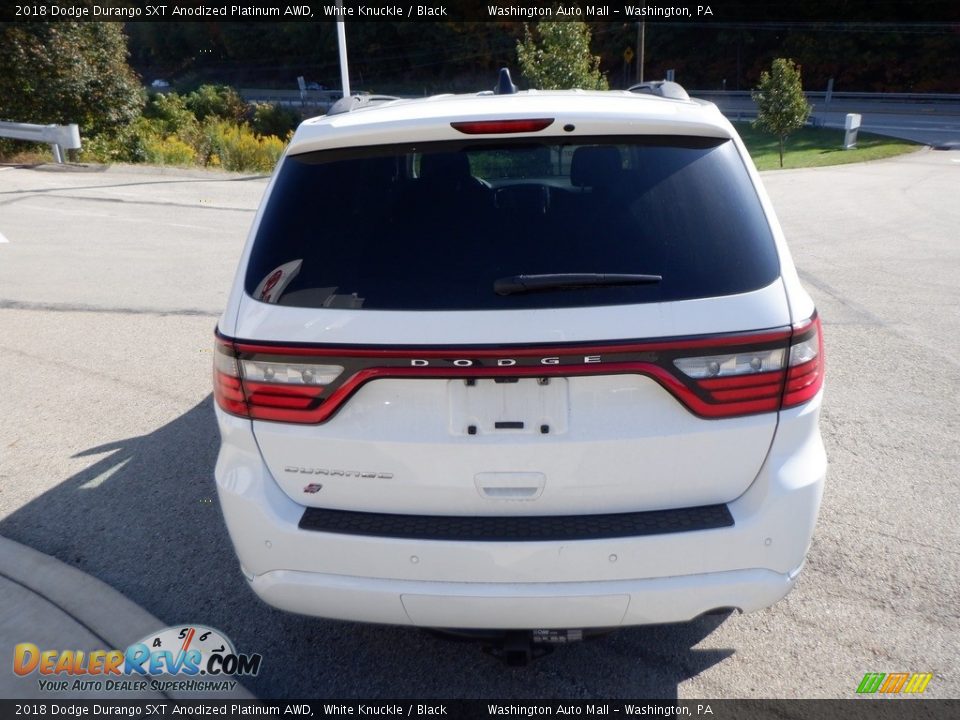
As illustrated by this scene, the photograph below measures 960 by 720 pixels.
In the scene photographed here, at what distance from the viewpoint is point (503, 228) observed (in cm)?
254

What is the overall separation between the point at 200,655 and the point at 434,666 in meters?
0.91

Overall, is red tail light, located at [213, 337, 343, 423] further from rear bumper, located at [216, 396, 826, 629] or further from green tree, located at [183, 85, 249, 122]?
green tree, located at [183, 85, 249, 122]

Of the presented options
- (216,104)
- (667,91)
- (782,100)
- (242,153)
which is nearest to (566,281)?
(667,91)

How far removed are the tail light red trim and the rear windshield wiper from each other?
0.61ft

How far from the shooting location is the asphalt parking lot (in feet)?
10.2

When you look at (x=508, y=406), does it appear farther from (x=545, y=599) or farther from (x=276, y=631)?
(x=276, y=631)

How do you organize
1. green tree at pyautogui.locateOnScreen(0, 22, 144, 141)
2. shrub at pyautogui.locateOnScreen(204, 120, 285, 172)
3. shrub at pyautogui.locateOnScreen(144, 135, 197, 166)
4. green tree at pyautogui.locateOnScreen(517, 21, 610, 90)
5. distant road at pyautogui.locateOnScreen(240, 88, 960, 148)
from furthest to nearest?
distant road at pyautogui.locateOnScreen(240, 88, 960, 148), green tree at pyautogui.locateOnScreen(517, 21, 610, 90), shrub at pyautogui.locateOnScreen(204, 120, 285, 172), shrub at pyautogui.locateOnScreen(144, 135, 197, 166), green tree at pyautogui.locateOnScreen(0, 22, 144, 141)

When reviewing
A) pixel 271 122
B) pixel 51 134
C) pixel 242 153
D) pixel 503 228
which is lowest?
pixel 271 122

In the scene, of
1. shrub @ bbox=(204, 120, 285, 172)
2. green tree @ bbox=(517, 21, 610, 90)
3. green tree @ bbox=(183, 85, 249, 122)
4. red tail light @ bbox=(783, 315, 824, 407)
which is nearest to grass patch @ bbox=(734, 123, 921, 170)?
green tree @ bbox=(517, 21, 610, 90)

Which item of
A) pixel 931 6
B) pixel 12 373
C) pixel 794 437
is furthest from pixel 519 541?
pixel 931 6

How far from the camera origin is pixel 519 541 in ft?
7.99

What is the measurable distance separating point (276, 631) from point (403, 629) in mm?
516

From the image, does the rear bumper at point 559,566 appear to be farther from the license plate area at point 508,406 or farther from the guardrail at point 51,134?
the guardrail at point 51,134

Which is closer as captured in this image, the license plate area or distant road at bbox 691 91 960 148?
the license plate area
